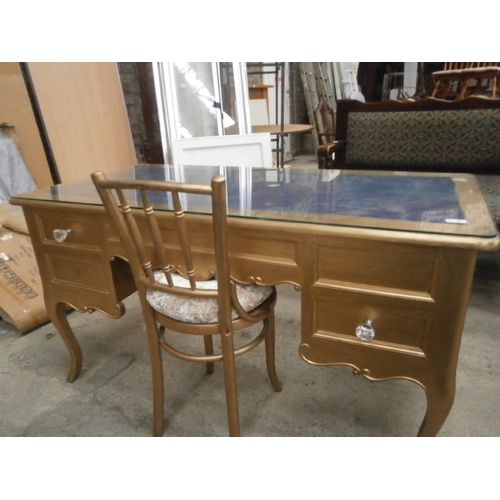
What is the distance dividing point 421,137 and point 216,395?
2.08 meters

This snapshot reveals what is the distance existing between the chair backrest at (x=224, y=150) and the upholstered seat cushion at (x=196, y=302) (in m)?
1.96

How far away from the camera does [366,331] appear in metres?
0.94

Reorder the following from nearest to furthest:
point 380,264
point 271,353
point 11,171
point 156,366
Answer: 1. point 380,264
2. point 156,366
3. point 271,353
4. point 11,171

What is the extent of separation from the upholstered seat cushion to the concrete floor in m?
0.52

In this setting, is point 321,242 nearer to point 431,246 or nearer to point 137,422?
point 431,246

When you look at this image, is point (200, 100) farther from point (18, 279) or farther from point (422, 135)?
point (18, 279)

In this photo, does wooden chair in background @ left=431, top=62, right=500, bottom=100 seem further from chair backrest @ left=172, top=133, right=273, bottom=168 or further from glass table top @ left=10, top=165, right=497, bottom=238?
glass table top @ left=10, top=165, right=497, bottom=238

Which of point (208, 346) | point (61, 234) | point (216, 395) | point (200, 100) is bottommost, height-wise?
point (216, 395)

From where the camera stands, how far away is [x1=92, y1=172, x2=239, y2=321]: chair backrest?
83cm

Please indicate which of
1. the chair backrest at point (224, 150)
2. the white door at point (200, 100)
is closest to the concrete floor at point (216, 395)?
the chair backrest at point (224, 150)

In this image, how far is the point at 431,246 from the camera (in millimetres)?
808

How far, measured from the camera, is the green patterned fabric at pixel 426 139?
2229 mm

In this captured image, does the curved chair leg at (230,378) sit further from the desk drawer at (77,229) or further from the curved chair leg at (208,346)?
the desk drawer at (77,229)

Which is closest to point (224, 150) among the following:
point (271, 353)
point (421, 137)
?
point (421, 137)
